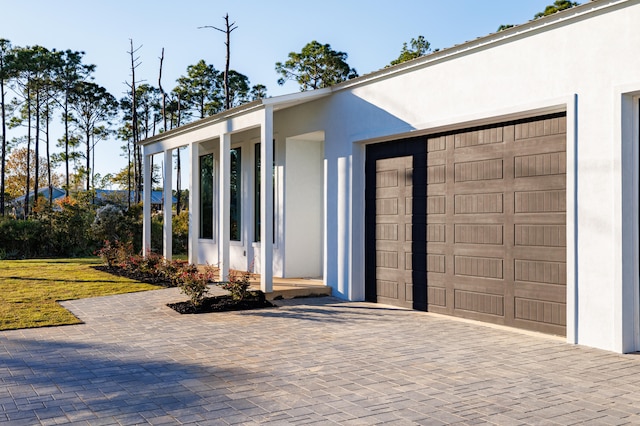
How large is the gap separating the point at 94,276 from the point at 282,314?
678 centimetres

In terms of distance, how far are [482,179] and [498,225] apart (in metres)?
0.72

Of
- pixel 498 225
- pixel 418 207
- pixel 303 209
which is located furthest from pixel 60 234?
pixel 498 225

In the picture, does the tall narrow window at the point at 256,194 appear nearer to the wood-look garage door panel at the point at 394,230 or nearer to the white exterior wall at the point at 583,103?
the wood-look garage door panel at the point at 394,230

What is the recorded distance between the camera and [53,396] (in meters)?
4.95

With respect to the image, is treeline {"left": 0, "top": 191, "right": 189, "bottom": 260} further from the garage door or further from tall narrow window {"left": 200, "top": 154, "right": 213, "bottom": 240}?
the garage door

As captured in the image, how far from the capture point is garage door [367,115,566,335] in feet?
24.9

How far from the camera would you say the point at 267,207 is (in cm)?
1034

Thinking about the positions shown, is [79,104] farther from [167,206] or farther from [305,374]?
[305,374]

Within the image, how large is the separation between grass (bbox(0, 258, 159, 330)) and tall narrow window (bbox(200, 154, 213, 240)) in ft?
8.93

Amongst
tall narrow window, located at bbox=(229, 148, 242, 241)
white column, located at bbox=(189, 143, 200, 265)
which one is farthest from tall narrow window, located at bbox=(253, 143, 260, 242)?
white column, located at bbox=(189, 143, 200, 265)

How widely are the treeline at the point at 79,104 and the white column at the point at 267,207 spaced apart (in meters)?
20.3

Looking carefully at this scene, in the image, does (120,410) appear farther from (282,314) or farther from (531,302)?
(531,302)

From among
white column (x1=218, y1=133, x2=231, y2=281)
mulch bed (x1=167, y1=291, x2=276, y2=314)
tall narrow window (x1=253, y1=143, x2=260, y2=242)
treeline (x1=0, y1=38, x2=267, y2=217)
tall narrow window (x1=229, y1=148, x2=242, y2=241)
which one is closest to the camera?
mulch bed (x1=167, y1=291, x2=276, y2=314)

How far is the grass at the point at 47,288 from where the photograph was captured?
8742 millimetres
